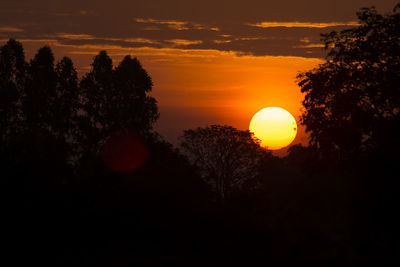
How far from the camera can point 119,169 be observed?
42188 millimetres

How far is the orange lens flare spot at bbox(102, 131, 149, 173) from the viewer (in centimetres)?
4472

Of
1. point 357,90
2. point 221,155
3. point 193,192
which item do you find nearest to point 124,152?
point 193,192

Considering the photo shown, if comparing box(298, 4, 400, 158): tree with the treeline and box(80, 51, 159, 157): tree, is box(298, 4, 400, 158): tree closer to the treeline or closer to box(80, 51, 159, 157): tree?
the treeline

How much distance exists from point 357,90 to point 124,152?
2002 cm

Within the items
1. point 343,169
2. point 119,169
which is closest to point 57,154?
point 119,169

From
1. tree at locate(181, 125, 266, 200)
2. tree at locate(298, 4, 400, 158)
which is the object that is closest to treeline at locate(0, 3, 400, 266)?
tree at locate(298, 4, 400, 158)

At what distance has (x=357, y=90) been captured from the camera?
1473 inches

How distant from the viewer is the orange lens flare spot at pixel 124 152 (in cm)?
4472

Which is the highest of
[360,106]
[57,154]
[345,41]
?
[345,41]

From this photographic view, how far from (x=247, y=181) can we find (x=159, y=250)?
58235mm

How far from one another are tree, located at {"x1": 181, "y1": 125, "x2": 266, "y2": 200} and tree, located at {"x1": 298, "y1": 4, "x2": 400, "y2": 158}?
47.1m

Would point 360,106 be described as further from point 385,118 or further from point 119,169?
point 119,169

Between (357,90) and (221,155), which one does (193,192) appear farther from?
(221,155)

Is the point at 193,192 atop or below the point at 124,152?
below
